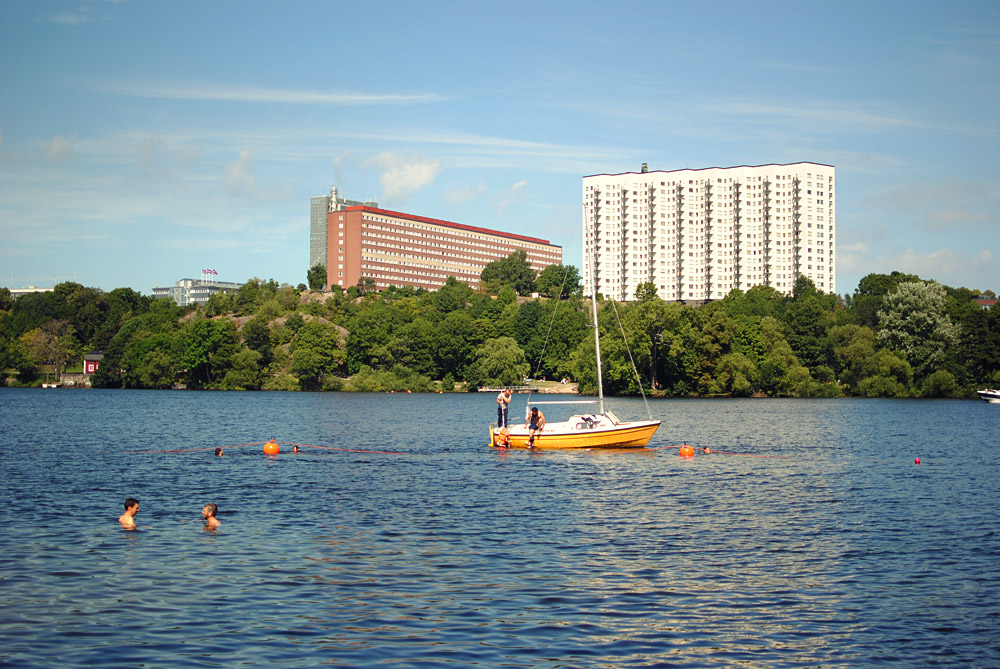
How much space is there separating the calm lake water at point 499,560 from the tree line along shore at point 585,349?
6244 centimetres

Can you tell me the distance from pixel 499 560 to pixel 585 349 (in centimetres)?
11887

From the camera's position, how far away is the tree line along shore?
447 ft

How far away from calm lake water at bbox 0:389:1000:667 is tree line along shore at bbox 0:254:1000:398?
62444mm

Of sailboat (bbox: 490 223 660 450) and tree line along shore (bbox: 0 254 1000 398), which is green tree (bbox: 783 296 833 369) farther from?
sailboat (bbox: 490 223 660 450)

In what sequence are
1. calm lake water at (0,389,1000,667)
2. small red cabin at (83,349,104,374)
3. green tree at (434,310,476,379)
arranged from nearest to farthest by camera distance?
calm lake water at (0,389,1000,667) < green tree at (434,310,476,379) < small red cabin at (83,349,104,374)

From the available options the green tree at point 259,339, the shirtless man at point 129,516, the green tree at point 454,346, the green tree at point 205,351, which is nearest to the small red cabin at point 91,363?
the green tree at point 205,351

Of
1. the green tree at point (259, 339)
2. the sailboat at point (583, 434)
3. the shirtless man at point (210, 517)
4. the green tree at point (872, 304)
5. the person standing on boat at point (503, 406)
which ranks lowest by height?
the shirtless man at point (210, 517)

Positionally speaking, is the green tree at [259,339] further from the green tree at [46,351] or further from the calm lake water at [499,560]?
the calm lake water at [499,560]

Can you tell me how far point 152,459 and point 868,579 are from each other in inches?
1587

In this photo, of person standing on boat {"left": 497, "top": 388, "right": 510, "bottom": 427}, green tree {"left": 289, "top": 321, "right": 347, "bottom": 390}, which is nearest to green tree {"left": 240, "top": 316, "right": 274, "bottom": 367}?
green tree {"left": 289, "top": 321, "right": 347, "bottom": 390}

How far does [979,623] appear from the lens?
1983cm

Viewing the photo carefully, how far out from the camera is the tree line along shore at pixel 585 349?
447ft

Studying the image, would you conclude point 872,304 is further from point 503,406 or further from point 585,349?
point 503,406

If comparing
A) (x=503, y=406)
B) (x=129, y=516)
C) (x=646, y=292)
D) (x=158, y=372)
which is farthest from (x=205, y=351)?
(x=129, y=516)
